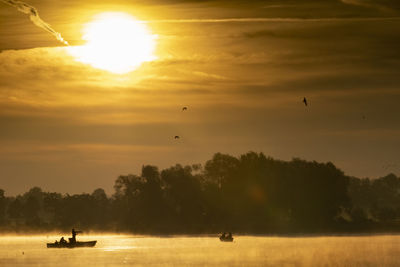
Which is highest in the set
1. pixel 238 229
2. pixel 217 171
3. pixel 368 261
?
pixel 217 171

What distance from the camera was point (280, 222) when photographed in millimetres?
194125

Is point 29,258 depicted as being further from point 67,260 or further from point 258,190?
point 258,190

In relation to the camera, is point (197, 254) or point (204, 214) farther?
point (204, 214)

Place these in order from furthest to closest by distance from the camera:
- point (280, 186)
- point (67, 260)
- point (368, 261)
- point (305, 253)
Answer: point (280, 186) < point (305, 253) < point (67, 260) < point (368, 261)

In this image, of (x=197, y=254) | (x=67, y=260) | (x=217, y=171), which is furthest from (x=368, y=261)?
(x=217, y=171)

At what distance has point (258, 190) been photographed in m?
187

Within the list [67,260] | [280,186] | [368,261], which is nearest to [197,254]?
[67,260]

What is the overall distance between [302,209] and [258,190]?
370 inches

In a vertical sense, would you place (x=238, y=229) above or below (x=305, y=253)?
above

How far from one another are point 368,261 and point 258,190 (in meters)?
84.7

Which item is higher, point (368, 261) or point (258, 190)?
point (258, 190)

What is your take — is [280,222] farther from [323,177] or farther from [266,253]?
[266,253]

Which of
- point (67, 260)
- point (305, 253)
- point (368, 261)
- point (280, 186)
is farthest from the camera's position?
point (280, 186)

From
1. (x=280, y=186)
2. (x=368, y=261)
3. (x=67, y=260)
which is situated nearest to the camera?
(x=368, y=261)
